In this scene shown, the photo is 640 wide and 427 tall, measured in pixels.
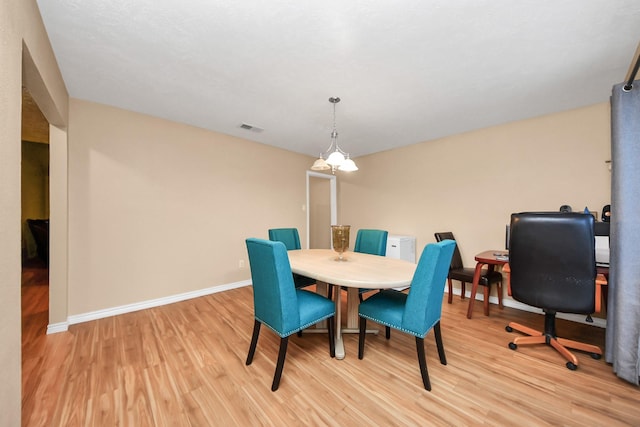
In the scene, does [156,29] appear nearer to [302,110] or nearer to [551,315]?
[302,110]

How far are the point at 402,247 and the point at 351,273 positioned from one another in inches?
90.9

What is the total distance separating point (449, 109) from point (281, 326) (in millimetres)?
2866

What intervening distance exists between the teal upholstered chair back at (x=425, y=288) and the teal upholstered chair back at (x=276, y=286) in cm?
77

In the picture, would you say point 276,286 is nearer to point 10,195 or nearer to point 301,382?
point 301,382

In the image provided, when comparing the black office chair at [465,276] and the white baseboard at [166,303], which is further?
the black office chair at [465,276]

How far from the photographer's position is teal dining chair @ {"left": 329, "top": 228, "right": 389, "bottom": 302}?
281 centimetres

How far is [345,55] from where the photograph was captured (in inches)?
73.3

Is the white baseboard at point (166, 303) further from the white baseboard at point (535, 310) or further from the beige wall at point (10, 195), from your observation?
the beige wall at point (10, 195)

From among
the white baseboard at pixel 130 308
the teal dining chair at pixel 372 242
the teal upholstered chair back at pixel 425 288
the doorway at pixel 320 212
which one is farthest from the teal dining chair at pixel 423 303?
the doorway at pixel 320 212

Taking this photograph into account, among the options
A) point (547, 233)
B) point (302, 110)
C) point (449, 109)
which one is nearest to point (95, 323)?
point (302, 110)

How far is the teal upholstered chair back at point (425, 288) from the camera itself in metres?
1.54

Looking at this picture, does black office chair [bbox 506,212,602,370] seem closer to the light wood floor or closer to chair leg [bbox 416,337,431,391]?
the light wood floor

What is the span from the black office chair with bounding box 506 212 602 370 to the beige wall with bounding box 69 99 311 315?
340 cm

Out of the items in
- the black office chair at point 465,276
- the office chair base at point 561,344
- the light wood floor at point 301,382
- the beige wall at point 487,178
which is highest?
the beige wall at point 487,178
